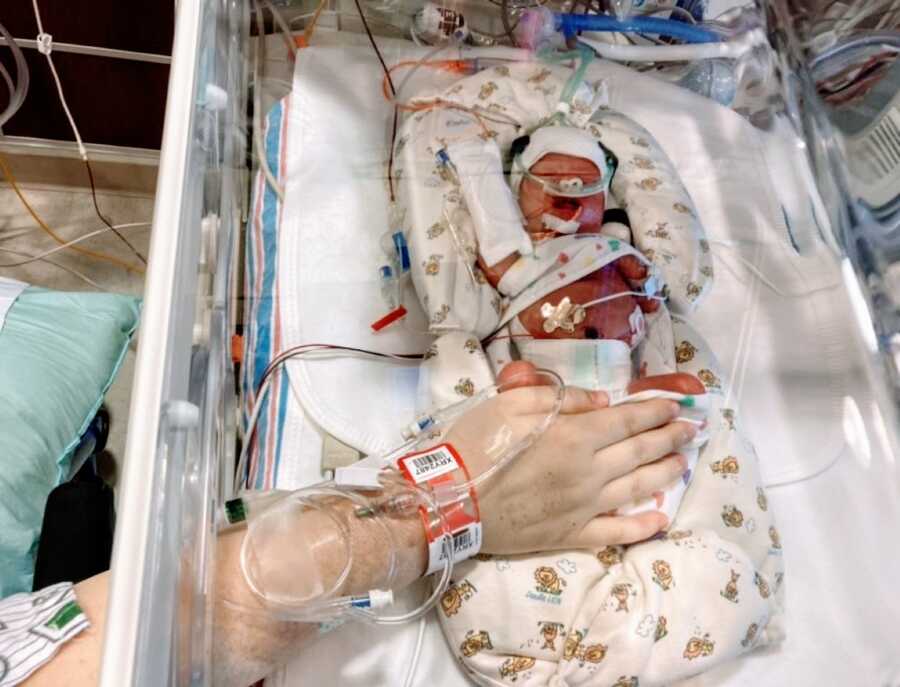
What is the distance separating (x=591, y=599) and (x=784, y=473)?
442 millimetres

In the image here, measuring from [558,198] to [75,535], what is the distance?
92 cm

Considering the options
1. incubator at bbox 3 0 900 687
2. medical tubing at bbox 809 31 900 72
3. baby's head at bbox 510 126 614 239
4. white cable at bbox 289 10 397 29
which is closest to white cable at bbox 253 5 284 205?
incubator at bbox 3 0 900 687

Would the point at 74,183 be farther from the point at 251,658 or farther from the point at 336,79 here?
the point at 251,658

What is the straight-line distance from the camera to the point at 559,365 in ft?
3.78

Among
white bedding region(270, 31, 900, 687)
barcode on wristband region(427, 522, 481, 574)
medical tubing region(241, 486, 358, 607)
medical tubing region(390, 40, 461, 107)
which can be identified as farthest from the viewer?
medical tubing region(390, 40, 461, 107)

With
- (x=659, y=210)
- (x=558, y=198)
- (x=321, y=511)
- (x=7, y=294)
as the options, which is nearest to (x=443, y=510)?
(x=321, y=511)

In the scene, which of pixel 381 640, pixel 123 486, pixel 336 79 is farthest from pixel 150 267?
pixel 336 79

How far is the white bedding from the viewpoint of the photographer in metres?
0.98

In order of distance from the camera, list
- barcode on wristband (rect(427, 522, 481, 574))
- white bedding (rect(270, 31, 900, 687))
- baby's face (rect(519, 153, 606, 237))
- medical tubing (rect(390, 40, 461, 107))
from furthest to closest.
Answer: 1. medical tubing (rect(390, 40, 461, 107))
2. baby's face (rect(519, 153, 606, 237))
3. white bedding (rect(270, 31, 900, 687))
4. barcode on wristband (rect(427, 522, 481, 574))

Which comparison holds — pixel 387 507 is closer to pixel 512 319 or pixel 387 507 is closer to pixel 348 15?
pixel 512 319

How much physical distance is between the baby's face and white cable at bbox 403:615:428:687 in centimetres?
68

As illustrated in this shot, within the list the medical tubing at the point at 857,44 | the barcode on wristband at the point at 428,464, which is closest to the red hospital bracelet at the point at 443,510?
the barcode on wristband at the point at 428,464

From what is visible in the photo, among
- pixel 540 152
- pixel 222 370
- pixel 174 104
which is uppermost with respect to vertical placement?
pixel 540 152

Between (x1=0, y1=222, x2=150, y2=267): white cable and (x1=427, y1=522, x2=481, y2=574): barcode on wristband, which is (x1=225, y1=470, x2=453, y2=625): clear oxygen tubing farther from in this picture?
(x1=0, y1=222, x2=150, y2=267): white cable
